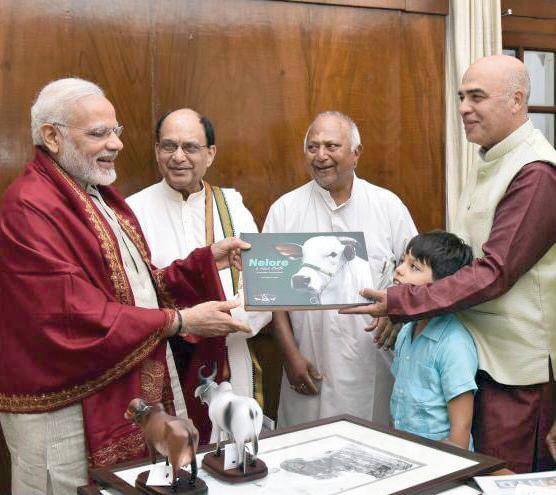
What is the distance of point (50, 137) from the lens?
2.24 meters

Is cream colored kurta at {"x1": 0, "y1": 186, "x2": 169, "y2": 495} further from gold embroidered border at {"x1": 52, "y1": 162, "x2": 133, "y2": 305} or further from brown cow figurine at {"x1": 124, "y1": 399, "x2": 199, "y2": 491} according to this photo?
brown cow figurine at {"x1": 124, "y1": 399, "x2": 199, "y2": 491}

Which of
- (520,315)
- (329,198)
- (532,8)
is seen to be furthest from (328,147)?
(532,8)

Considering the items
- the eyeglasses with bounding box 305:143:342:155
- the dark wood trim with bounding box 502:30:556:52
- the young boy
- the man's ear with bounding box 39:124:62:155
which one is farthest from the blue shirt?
the dark wood trim with bounding box 502:30:556:52

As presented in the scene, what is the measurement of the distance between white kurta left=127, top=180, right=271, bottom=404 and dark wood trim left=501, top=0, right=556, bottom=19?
227 centimetres

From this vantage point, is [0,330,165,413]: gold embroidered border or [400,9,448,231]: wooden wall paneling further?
[400,9,448,231]: wooden wall paneling

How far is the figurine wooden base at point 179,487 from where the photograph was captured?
4.73 ft

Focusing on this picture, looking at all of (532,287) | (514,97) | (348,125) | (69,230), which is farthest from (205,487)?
(348,125)

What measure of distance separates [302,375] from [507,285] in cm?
100

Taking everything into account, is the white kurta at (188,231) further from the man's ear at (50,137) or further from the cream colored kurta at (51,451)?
the cream colored kurta at (51,451)

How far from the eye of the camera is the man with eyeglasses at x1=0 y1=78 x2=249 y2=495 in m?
2.03

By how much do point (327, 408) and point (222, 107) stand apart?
1.56 m

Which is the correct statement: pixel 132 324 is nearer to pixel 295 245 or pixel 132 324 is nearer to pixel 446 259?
pixel 295 245

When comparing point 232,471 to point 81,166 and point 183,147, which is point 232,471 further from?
point 183,147

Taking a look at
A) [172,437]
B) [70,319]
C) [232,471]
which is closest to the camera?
[172,437]
